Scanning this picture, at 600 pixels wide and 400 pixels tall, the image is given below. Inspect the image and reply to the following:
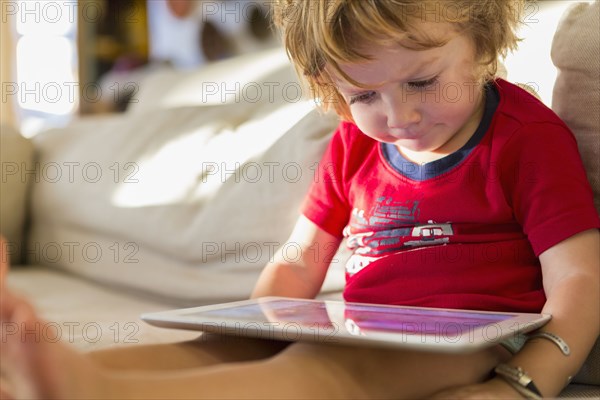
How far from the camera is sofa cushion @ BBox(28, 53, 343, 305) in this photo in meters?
1.30

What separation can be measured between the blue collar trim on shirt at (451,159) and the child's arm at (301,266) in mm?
162

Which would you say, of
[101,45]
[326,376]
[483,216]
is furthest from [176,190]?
[101,45]

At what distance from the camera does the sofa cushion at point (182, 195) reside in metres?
1.30

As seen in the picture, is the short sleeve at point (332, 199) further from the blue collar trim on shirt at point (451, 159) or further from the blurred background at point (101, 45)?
the blurred background at point (101, 45)

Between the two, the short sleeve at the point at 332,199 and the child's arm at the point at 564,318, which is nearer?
the child's arm at the point at 564,318

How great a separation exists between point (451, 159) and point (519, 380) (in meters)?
0.30

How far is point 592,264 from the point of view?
83 centimetres

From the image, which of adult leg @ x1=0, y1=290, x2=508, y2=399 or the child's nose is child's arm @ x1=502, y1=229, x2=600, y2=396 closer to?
adult leg @ x1=0, y1=290, x2=508, y2=399

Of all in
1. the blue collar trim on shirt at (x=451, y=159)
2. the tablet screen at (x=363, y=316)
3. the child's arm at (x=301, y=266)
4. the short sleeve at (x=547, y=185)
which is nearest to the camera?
the tablet screen at (x=363, y=316)

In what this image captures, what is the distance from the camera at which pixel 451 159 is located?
951mm

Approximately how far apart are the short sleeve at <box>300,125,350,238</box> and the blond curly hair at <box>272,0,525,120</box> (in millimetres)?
134

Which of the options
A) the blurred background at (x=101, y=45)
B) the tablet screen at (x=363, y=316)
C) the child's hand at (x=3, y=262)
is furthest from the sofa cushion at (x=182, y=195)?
the blurred background at (x=101, y=45)

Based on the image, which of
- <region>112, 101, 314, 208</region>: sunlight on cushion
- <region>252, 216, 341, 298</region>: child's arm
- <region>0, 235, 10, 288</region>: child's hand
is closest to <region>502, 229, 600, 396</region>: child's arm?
<region>252, 216, 341, 298</region>: child's arm

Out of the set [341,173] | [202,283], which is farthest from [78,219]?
[341,173]
